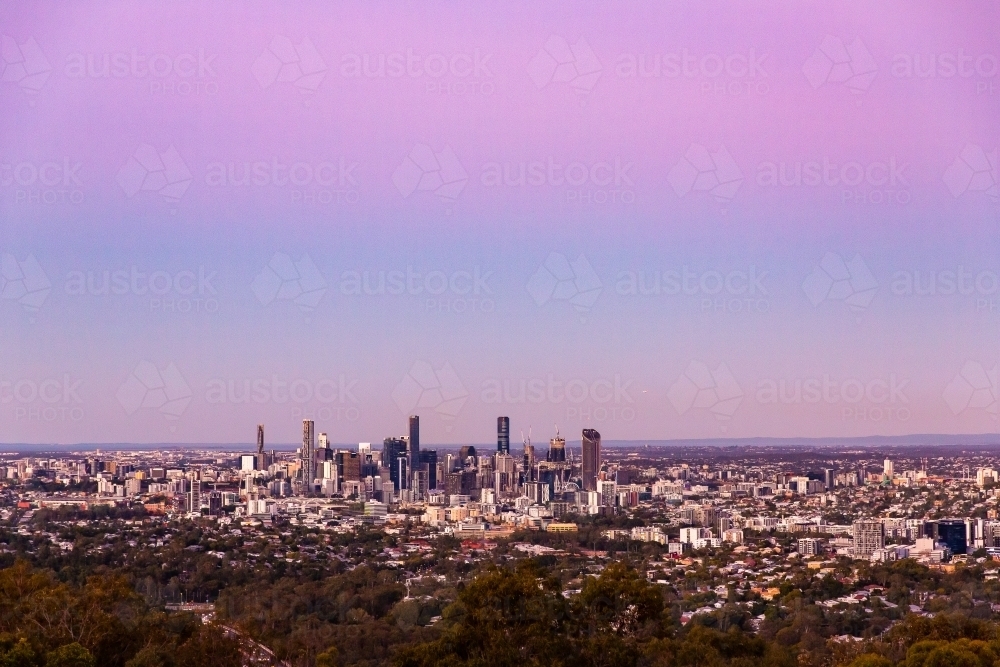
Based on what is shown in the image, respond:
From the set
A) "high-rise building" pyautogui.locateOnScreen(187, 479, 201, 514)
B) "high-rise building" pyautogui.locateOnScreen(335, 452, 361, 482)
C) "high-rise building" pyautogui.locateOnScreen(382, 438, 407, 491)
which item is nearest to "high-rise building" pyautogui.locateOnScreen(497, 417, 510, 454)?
"high-rise building" pyautogui.locateOnScreen(382, 438, 407, 491)

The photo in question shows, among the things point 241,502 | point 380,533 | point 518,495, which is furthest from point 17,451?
point 518,495

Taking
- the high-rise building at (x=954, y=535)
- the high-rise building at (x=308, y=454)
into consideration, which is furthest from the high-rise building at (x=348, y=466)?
the high-rise building at (x=954, y=535)

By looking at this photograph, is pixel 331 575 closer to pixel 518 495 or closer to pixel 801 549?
pixel 801 549

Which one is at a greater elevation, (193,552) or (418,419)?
(418,419)

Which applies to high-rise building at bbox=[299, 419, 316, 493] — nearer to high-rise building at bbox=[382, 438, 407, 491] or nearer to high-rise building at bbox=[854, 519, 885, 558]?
high-rise building at bbox=[382, 438, 407, 491]

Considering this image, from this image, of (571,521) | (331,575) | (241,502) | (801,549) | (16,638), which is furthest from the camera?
(241,502)

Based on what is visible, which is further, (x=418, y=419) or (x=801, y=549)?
(x=418, y=419)

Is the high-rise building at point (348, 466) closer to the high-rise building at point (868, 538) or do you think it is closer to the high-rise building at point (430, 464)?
the high-rise building at point (430, 464)

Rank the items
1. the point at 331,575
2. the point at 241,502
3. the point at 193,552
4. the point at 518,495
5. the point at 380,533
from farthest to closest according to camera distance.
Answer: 1. the point at 518,495
2. the point at 241,502
3. the point at 380,533
4. the point at 193,552
5. the point at 331,575
